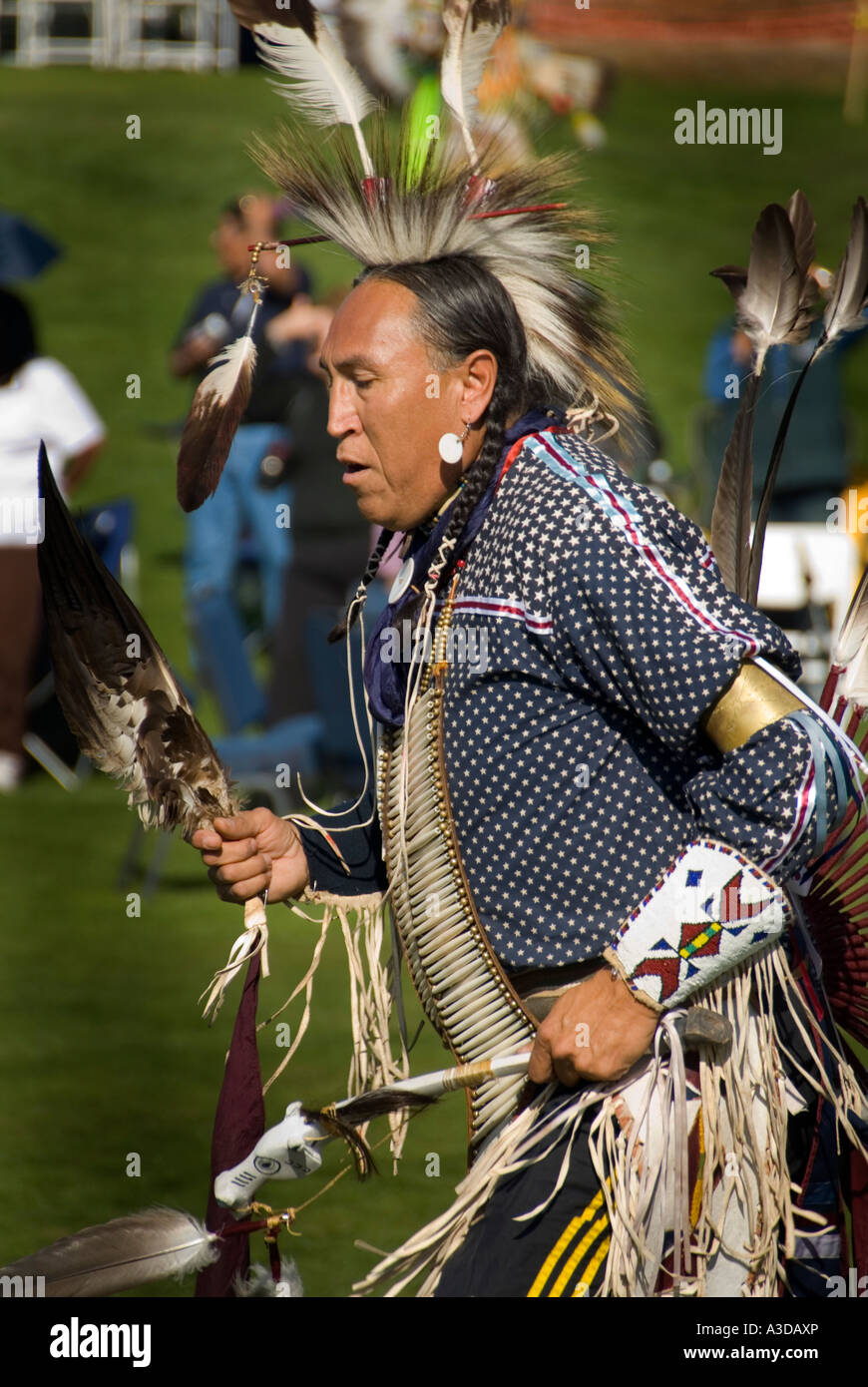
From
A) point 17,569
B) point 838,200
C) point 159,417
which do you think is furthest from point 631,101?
point 17,569

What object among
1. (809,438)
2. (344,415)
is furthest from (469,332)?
(809,438)

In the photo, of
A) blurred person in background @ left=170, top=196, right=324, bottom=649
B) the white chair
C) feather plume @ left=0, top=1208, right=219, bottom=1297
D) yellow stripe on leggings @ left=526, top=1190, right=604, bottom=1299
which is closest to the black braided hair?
yellow stripe on leggings @ left=526, top=1190, right=604, bottom=1299

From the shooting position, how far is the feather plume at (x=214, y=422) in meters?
2.49

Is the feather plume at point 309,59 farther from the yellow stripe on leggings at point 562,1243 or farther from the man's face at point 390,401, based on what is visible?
the yellow stripe on leggings at point 562,1243

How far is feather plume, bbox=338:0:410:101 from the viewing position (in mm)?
5703

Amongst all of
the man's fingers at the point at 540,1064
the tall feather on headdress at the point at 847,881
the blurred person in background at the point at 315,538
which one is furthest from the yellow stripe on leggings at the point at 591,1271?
the blurred person in background at the point at 315,538

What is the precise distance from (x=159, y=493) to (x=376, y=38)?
20.4 ft

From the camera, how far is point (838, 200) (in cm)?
1798

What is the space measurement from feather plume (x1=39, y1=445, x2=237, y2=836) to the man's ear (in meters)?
0.53

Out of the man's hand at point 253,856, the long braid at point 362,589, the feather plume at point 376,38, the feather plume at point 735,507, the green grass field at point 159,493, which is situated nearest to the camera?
the man's hand at point 253,856

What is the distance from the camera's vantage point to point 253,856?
8.19ft

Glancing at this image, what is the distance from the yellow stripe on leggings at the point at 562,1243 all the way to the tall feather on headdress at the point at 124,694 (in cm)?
56

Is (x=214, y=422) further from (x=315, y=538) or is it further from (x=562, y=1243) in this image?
(x=315, y=538)
